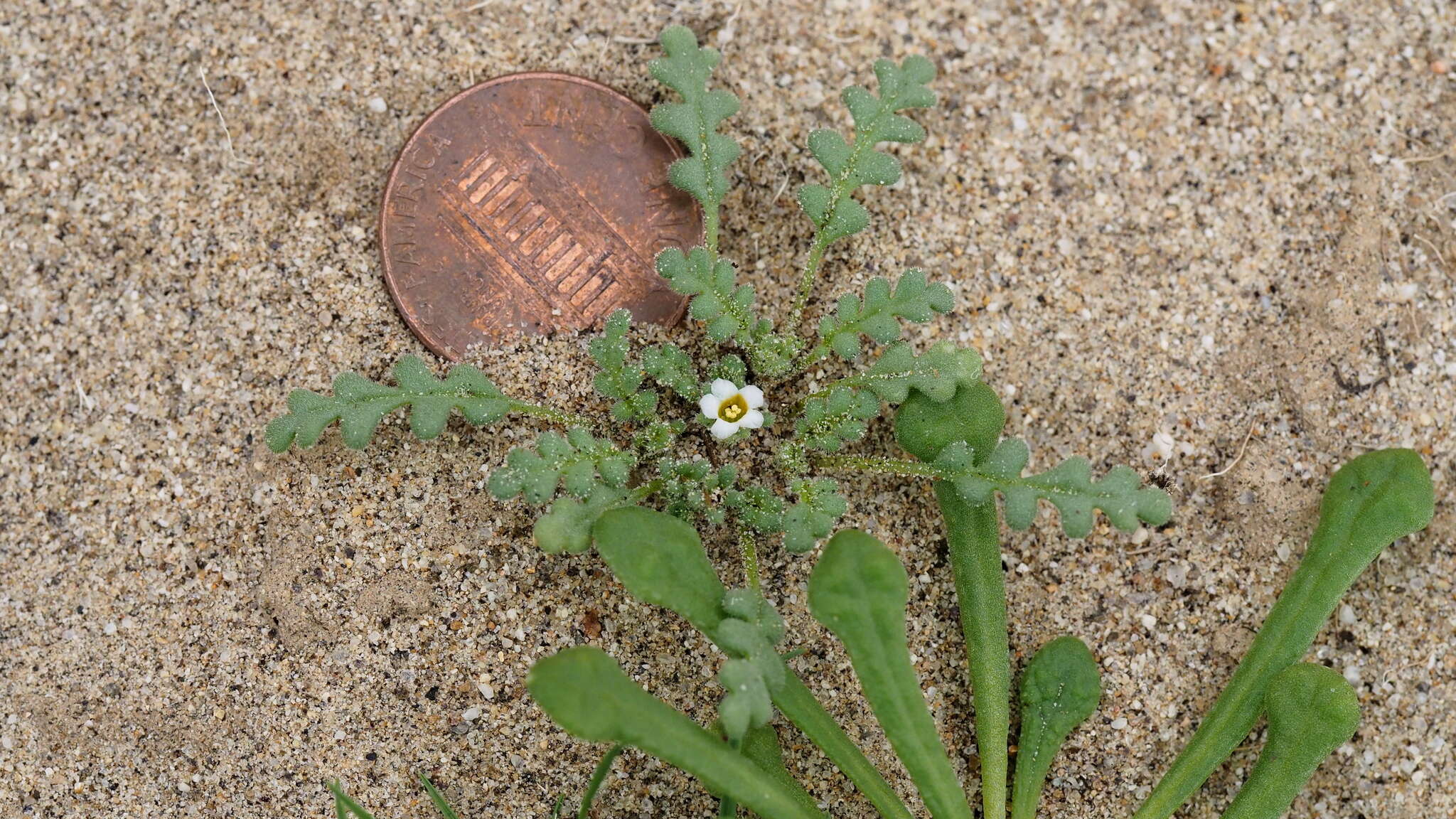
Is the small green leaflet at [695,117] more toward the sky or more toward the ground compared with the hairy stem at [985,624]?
more toward the sky

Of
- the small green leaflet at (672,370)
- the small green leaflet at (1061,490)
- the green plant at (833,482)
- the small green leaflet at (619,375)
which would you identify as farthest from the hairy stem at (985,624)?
the small green leaflet at (619,375)

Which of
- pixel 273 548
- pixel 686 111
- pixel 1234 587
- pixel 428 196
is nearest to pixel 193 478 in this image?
pixel 273 548

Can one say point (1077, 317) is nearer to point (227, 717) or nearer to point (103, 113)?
point (227, 717)

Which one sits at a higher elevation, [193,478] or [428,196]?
[428,196]

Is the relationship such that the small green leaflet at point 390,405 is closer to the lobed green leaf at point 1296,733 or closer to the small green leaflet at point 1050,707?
the small green leaflet at point 1050,707

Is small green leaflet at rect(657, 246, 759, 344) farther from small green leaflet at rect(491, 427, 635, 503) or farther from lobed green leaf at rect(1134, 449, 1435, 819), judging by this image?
lobed green leaf at rect(1134, 449, 1435, 819)

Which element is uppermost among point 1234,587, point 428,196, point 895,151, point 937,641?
point 895,151

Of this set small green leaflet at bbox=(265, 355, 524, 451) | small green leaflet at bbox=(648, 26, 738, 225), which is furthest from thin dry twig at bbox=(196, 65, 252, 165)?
small green leaflet at bbox=(648, 26, 738, 225)
